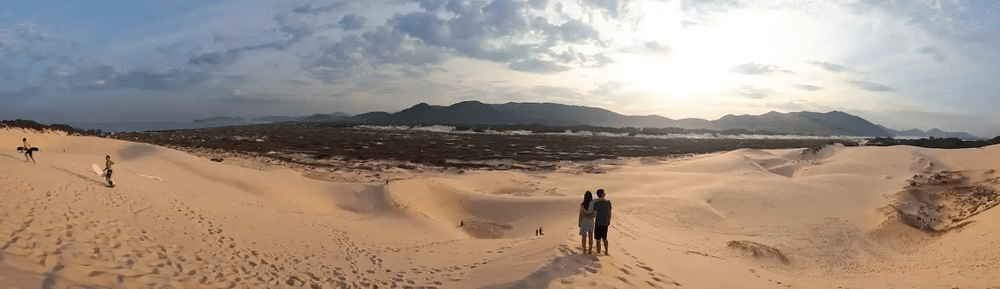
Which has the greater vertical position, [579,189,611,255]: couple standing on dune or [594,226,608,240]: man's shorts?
[579,189,611,255]: couple standing on dune

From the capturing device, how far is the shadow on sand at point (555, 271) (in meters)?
7.17

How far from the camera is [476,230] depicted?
61.4ft

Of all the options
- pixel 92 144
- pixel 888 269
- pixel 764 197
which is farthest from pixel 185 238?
pixel 92 144

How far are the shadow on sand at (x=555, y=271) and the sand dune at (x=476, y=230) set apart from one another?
1.7 inches

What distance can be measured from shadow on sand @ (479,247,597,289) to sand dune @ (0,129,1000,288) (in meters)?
0.04

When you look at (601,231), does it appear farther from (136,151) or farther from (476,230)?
(136,151)

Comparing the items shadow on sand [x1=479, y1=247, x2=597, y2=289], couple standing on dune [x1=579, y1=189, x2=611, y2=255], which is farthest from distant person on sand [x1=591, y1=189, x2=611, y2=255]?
shadow on sand [x1=479, y1=247, x2=597, y2=289]

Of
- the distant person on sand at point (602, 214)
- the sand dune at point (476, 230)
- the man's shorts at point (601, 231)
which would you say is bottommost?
the sand dune at point (476, 230)

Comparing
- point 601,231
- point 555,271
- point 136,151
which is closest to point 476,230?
point 601,231

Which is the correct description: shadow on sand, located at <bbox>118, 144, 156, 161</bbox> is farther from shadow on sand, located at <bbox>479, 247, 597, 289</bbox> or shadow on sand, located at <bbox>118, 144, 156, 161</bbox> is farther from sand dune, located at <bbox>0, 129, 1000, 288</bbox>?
shadow on sand, located at <bbox>479, 247, 597, 289</bbox>

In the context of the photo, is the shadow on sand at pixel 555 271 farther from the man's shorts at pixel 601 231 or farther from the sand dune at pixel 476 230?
the man's shorts at pixel 601 231

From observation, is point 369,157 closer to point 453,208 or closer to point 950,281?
point 453,208

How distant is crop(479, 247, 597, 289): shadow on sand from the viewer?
717 cm

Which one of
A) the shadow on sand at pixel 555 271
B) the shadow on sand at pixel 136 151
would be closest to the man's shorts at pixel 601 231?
the shadow on sand at pixel 555 271
